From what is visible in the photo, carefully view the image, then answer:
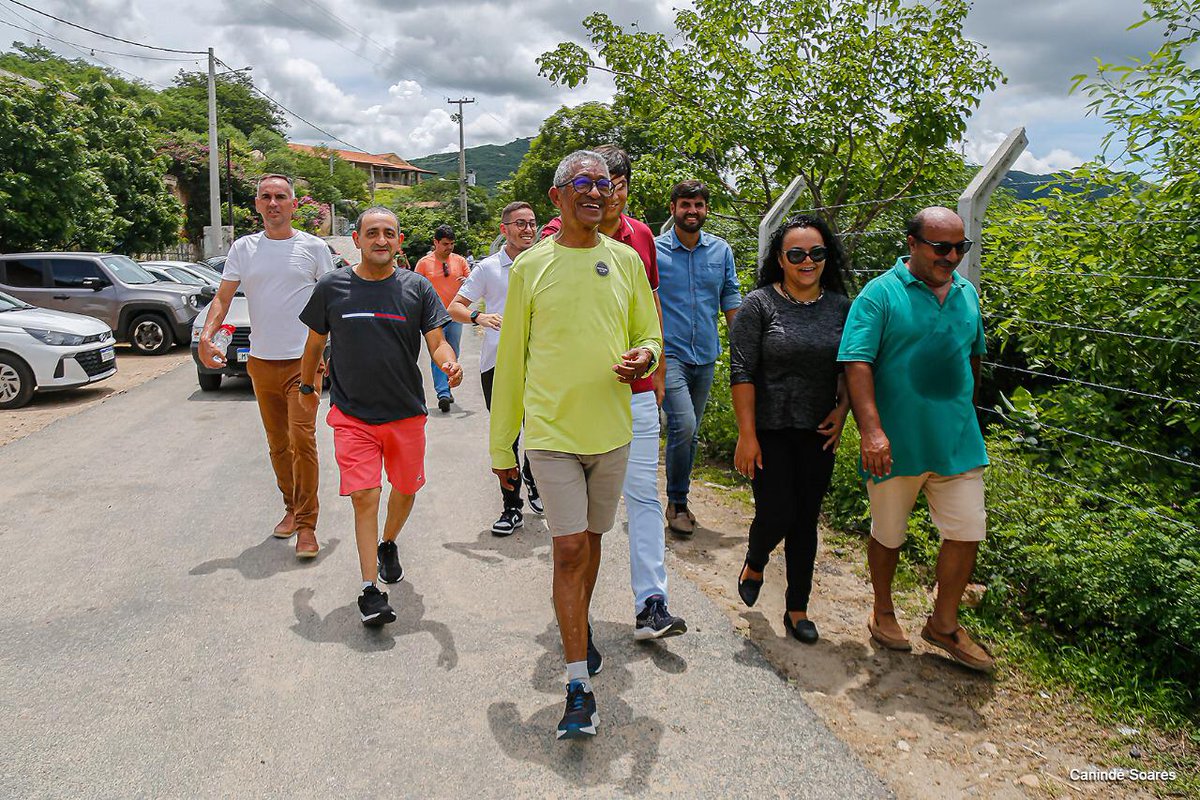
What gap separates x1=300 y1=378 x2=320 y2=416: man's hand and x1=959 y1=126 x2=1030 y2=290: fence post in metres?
3.41

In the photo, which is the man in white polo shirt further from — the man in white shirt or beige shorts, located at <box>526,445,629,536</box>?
beige shorts, located at <box>526,445,629,536</box>

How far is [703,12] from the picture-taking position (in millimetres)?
7996

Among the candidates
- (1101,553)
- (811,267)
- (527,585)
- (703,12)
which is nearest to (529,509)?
(527,585)

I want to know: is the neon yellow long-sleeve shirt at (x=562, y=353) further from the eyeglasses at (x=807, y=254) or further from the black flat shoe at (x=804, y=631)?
the black flat shoe at (x=804, y=631)

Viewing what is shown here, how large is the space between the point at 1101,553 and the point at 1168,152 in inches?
73.8

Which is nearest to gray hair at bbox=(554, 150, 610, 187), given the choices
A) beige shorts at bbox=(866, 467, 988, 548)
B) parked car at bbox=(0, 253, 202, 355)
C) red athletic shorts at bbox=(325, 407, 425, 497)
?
red athletic shorts at bbox=(325, 407, 425, 497)

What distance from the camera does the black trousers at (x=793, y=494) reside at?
12.8ft

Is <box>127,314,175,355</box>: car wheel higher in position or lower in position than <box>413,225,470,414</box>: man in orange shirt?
lower

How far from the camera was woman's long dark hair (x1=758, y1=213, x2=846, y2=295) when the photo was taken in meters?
3.87

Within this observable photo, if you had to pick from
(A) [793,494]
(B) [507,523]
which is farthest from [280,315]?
(A) [793,494]

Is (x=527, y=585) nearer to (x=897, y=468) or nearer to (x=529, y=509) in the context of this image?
(x=529, y=509)

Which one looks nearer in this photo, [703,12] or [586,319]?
[586,319]

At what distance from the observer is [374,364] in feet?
14.0

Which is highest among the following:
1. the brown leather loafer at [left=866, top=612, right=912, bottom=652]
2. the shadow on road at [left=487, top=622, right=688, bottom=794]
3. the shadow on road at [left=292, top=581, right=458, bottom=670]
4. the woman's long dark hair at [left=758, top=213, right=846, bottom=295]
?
the woman's long dark hair at [left=758, top=213, right=846, bottom=295]
